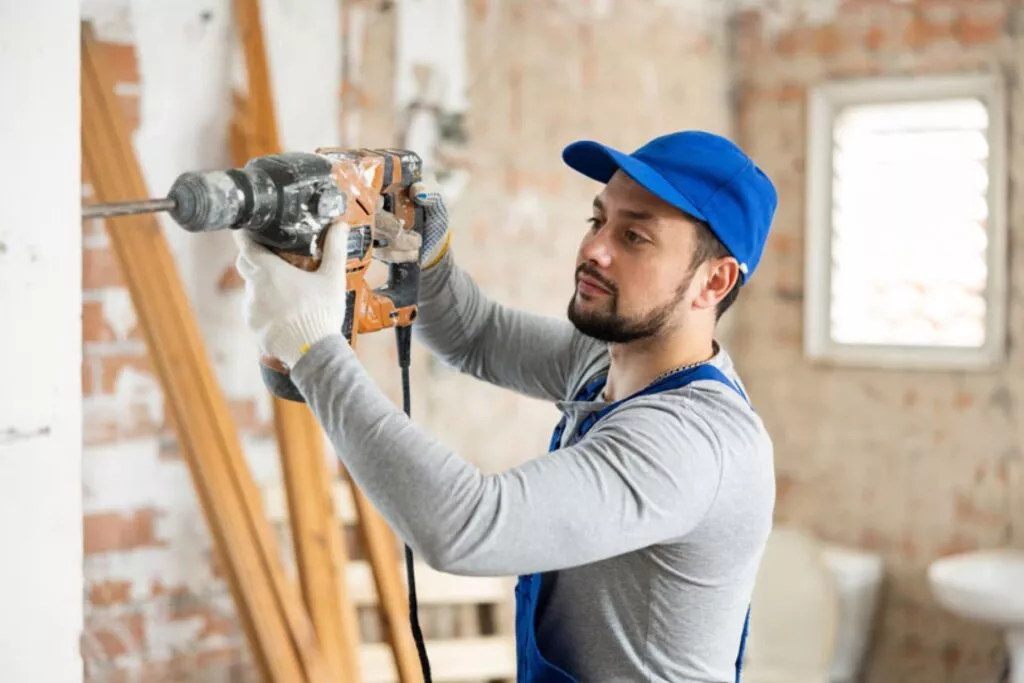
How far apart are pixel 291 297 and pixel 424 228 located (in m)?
0.33

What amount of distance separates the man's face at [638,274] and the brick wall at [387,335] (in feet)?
3.49

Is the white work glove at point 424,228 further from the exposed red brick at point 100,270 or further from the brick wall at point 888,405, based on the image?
the brick wall at point 888,405

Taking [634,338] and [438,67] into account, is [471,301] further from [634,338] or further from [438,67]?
[438,67]

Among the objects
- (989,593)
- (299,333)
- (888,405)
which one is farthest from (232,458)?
(888,405)

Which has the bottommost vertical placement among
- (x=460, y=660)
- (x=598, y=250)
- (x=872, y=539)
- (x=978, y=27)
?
(x=872, y=539)

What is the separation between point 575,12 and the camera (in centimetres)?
311

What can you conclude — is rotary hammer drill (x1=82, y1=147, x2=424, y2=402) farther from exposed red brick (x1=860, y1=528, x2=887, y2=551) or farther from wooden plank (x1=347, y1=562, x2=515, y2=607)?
exposed red brick (x1=860, y1=528, x2=887, y2=551)

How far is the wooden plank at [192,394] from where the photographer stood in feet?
6.26

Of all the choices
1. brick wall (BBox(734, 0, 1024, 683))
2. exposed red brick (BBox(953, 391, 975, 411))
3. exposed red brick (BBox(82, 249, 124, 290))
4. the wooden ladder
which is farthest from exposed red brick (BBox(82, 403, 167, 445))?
exposed red brick (BBox(953, 391, 975, 411))

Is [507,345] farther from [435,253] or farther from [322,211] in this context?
[322,211]

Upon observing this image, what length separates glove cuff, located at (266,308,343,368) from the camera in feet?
3.59

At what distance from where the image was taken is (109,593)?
204 cm

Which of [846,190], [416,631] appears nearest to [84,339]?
[416,631]

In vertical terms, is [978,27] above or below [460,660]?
above
